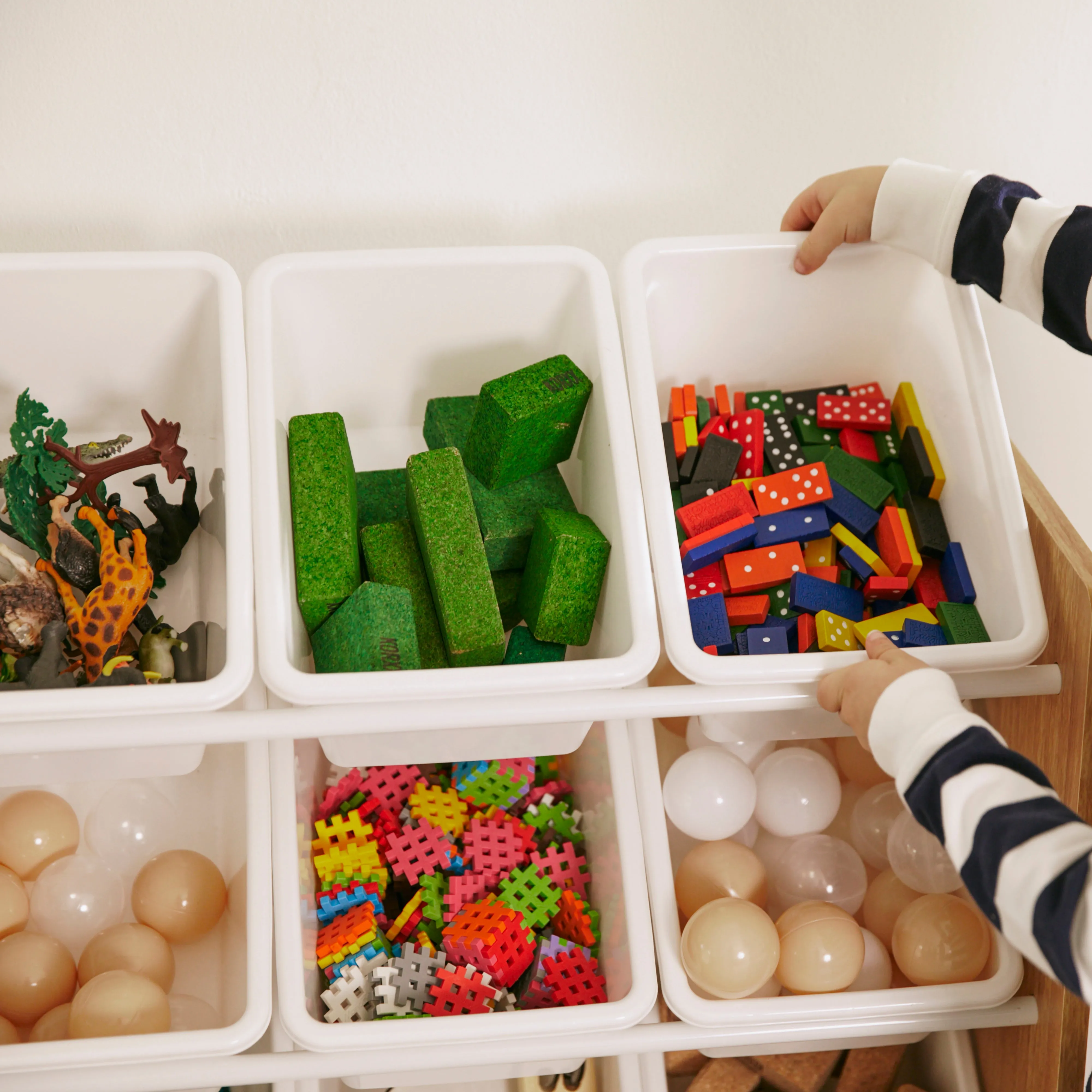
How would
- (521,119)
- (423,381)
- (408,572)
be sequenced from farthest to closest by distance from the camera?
(521,119)
(423,381)
(408,572)

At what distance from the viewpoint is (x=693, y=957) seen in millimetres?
796

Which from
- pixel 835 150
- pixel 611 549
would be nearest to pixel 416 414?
pixel 611 549

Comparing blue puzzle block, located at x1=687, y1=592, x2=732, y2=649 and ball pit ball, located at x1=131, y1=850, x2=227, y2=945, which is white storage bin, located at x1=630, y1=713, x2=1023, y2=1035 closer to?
blue puzzle block, located at x1=687, y1=592, x2=732, y2=649

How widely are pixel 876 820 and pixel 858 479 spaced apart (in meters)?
0.34

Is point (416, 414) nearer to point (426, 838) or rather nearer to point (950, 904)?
point (426, 838)

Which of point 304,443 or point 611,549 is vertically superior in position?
point 304,443

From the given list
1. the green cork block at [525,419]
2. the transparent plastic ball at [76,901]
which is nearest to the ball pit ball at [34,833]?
the transparent plastic ball at [76,901]

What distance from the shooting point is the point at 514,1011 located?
808mm

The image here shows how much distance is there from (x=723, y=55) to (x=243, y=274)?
2.25 ft

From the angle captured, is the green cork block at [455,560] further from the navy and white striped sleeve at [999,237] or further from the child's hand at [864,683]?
the navy and white striped sleeve at [999,237]

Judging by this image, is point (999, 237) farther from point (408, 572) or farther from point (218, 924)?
point (218, 924)

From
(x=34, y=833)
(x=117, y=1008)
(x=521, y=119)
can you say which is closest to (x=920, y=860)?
(x=117, y=1008)

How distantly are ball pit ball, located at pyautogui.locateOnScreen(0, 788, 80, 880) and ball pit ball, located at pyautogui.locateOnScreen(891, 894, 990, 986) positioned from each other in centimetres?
79

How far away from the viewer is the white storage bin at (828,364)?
77 cm
